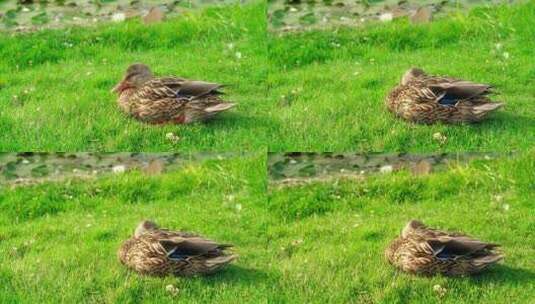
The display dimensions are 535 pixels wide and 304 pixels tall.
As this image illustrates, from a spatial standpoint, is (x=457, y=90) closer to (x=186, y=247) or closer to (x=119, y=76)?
(x=186, y=247)

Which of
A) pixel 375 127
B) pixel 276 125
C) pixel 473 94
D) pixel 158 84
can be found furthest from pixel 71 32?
pixel 473 94

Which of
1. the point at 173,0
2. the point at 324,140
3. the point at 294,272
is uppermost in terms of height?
the point at 173,0

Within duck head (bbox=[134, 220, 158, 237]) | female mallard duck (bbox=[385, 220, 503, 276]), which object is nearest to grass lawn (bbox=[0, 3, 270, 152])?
duck head (bbox=[134, 220, 158, 237])

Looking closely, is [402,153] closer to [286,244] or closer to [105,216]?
[286,244]

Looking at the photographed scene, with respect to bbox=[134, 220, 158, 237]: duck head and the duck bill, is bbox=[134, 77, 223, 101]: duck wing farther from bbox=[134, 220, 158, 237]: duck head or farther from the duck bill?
bbox=[134, 220, 158, 237]: duck head

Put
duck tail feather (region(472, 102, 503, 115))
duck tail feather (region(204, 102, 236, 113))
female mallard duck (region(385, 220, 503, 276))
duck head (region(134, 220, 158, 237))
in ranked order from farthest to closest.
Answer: duck tail feather (region(204, 102, 236, 113)) < duck tail feather (region(472, 102, 503, 115)) < duck head (region(134, 220, 158, 237)) < female mallard duck (region(385, 220, 503, 276))
